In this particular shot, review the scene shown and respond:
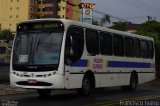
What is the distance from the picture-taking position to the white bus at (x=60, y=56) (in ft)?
61.0

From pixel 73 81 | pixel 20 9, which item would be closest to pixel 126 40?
pixel 73 81

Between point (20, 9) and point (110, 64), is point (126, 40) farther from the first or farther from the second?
point (20, 9)

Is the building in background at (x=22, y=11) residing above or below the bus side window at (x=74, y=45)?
above

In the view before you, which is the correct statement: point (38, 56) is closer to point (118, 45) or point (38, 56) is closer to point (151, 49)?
point (118, 45)

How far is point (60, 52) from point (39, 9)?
10785 centimetres

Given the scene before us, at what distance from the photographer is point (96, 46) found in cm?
2145

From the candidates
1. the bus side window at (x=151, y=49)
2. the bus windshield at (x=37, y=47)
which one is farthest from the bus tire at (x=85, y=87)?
the bus side window at (x=151, y=49)

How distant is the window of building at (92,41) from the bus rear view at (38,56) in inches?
75.1

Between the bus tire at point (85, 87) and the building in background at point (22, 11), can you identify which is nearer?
the bus tire at point (85, 87)

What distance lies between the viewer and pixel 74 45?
63.7 feet

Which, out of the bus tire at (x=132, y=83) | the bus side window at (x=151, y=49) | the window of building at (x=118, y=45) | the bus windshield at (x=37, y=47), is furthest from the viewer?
the bus side window at (x=151, y=49)

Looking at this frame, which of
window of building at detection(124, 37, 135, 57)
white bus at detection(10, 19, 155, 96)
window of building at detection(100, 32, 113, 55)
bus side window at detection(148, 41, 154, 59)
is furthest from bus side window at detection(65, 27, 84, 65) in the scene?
bus side window at detection(148, 41, 154, 59)

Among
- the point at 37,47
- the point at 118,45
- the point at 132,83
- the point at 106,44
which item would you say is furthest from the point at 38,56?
the point at 132,83

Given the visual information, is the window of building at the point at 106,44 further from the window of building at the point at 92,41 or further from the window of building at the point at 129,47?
the window of building at the point at 129,47
